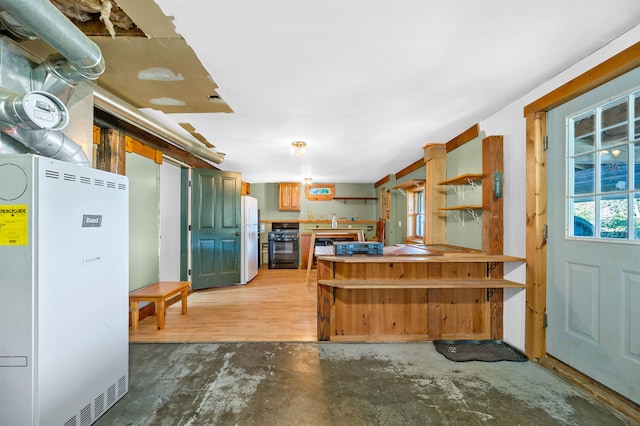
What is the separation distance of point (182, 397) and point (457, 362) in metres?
2.04

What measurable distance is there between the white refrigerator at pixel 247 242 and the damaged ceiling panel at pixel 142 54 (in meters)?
2.72

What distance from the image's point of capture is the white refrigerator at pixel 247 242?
15.7 ft

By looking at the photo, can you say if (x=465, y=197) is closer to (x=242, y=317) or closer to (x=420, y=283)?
(x=420, y=283)

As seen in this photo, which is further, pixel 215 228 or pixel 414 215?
pixel 414 215

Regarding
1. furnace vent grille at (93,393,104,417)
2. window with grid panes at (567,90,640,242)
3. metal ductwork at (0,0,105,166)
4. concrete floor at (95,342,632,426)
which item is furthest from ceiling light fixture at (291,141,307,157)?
furnace vent grille at (93,393,104,417)

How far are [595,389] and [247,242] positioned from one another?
4487 millimetres

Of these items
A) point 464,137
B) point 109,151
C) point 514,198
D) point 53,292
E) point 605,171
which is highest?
point 464,137

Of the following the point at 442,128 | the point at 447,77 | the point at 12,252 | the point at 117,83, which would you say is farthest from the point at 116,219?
the point at 442,128

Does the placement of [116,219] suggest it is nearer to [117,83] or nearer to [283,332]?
[117,83]

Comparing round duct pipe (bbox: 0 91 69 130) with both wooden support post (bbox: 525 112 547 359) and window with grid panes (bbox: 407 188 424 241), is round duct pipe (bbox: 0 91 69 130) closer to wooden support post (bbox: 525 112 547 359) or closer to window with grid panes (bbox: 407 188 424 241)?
wooden support post (bbox: 525 112 547 359)

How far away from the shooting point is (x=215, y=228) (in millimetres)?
4445

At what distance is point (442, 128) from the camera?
281 centimetres

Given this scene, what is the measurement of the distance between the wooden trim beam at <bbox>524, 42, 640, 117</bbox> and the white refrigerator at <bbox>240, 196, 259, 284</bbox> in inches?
163

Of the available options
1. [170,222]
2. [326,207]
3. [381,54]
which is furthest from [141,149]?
[326,207]
